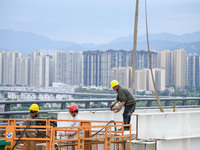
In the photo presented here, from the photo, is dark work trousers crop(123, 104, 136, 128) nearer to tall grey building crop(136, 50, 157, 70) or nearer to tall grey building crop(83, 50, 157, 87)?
tall grey building crop(136, 50, 157, 70)

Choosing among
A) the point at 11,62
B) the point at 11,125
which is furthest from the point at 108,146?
the point at 11,62

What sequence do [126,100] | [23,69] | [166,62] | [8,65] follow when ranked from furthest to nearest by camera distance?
[23,69] < [8,65] < [166,62] < [126,100]

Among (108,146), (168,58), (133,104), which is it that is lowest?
(108,146)

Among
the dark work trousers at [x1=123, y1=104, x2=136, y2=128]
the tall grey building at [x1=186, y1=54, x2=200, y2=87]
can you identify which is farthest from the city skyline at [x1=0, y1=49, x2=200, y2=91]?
the dark work trousers at [x1=123, y1=104, x2=136, y2=128]

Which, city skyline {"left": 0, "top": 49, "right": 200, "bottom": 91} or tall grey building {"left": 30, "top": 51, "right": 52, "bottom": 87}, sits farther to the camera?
tall grey building {"left": 30, "top": 51, "right": 52, "bottom": 87}

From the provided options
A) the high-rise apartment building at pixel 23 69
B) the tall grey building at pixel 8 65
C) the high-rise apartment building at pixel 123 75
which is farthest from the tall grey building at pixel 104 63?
the tall grey building at pixel 8 65

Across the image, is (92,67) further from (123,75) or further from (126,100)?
(126,100)

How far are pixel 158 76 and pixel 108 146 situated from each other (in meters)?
114

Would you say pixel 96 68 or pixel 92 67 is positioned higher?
pixel 92 67

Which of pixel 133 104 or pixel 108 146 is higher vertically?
pixel 133 104

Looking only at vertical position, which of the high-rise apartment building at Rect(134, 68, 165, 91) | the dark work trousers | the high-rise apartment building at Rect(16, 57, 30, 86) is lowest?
the dark work trousers

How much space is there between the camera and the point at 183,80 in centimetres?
12606

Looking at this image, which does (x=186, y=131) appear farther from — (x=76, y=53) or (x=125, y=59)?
(x=76, y=53)

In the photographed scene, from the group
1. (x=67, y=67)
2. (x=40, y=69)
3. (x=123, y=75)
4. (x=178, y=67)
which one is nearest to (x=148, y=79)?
(x=123, y=75)
